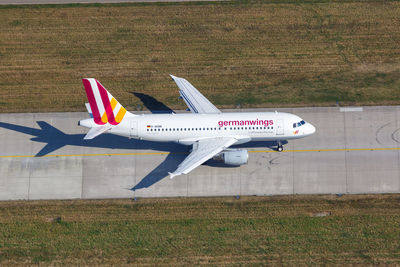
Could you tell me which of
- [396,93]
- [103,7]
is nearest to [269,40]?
[396,93]

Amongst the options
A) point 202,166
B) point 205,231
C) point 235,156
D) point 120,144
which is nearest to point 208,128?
point 235,156

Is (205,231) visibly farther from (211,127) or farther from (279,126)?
(279,126)

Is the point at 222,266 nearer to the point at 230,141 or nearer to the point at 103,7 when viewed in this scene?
the point at 230,141

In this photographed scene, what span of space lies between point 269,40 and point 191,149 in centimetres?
1634

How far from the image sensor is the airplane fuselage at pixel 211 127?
40906 mm

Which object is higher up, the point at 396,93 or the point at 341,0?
the point at 341,0

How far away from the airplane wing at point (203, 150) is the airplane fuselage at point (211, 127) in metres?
0.49

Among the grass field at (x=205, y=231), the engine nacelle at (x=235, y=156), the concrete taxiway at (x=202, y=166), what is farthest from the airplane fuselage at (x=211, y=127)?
the grass field at (x=205, y=231)

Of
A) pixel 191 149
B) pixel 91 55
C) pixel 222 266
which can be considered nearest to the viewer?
pixel 222 266

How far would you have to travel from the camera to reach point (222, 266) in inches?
1548

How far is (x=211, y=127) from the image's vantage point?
40.9 metres

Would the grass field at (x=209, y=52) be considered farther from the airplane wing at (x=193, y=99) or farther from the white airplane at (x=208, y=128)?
the white airplane at (x=208, y=128)

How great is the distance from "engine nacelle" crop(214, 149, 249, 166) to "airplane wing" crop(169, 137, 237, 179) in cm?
76

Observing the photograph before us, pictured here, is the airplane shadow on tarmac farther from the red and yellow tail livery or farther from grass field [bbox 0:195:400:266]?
the red and yellow tail livery
